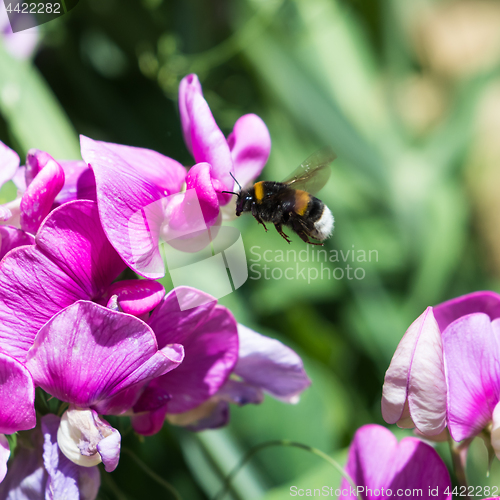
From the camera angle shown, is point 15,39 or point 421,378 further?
point 15,39

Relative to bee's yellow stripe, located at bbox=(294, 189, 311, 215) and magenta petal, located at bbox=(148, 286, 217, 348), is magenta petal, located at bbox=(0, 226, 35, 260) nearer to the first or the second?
A: magenta petal, located at bbox=(148, 286, 217, 348)

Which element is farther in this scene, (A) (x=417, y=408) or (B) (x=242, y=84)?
(B) (x=242, y=84)

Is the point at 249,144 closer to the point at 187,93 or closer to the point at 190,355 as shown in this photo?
the point at 187,93

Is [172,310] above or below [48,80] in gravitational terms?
below

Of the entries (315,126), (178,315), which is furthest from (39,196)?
(315,126)

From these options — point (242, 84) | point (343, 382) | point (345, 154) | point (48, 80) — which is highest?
point (48, 80)

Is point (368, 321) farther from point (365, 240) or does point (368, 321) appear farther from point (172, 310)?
A: point (172, 310)

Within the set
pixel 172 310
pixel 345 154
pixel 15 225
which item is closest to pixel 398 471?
pixel 172 310
